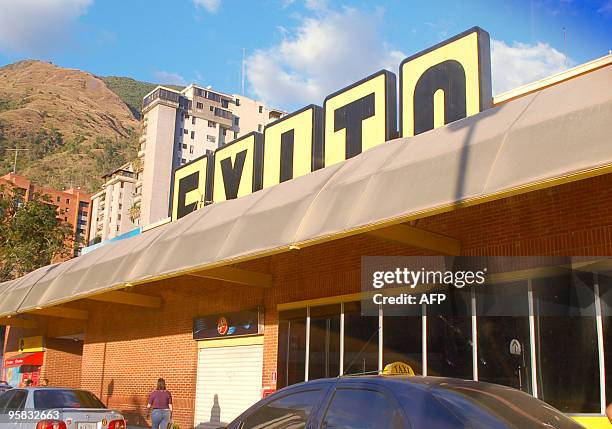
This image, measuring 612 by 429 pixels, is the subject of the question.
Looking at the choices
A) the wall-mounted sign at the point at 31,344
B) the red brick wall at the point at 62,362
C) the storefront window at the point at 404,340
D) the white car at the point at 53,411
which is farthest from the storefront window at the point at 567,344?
the wall-mounted sign at the point at 31,344

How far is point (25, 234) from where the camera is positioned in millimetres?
34906

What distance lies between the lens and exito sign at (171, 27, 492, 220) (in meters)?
12.8

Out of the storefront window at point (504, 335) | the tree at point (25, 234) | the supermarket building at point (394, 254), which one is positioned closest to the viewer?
the supermarket building at point (394, 254)

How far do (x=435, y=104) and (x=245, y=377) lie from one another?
7594 mm

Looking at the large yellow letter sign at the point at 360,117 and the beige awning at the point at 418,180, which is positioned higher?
the large yellow letter sign at the point at 360,117

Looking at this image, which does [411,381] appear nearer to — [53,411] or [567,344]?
[567,344]

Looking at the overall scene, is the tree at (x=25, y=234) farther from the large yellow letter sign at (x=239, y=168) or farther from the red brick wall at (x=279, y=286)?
the large yellow letter sign at (x=239, y=168)

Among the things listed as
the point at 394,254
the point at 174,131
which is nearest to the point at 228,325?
the point at 394,254

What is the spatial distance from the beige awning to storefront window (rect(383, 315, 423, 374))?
9.34ft

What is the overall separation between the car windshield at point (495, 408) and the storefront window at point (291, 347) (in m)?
9.59

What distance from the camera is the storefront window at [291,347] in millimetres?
14344

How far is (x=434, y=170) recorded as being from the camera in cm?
892

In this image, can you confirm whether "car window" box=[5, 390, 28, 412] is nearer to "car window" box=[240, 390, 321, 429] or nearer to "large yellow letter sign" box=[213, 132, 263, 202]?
"car window" box=[240, 390, 321, 429]

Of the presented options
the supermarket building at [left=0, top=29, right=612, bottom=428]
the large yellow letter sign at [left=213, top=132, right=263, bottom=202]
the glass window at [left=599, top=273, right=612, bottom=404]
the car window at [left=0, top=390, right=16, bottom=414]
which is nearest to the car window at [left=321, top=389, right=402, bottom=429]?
the supermarket building at [left=0, top=29, right=612, bottom=428]
